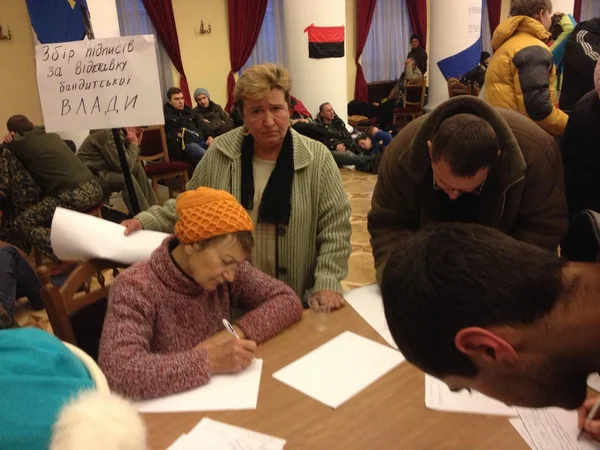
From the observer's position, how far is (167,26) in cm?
696

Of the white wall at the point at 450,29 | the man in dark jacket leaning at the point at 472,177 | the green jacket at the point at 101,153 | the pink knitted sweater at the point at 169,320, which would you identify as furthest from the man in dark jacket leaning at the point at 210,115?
the pink knitted sweater at the point at 169,320

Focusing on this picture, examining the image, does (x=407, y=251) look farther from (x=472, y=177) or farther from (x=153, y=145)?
(x=153, y=145)

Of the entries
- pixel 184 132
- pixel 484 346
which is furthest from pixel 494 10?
pixel 484 346

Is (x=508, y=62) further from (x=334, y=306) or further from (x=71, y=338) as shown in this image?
(x=71, y=338)

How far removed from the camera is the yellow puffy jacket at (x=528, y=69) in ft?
8.79

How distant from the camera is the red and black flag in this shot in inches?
260

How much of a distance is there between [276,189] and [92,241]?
631 mm

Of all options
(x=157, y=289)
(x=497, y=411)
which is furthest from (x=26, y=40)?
(x=497, y=411)

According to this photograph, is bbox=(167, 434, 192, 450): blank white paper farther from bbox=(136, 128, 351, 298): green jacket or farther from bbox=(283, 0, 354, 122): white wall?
bbox=(283, 0, 354, 122): white wall

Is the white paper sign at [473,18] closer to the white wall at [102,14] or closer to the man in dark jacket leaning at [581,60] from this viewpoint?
the white wall at [102,14]

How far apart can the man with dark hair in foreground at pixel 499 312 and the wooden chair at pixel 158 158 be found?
4799mm

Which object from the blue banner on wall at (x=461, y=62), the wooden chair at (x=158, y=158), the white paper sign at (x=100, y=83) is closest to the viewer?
the white paper sign at (x=100, y=83)

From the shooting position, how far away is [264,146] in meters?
1.87

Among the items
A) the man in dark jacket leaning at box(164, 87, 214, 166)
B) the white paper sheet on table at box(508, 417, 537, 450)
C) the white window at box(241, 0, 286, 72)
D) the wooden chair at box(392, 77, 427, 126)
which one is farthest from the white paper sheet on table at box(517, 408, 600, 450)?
the wooden chair at box(392, 77, 427, 126)
